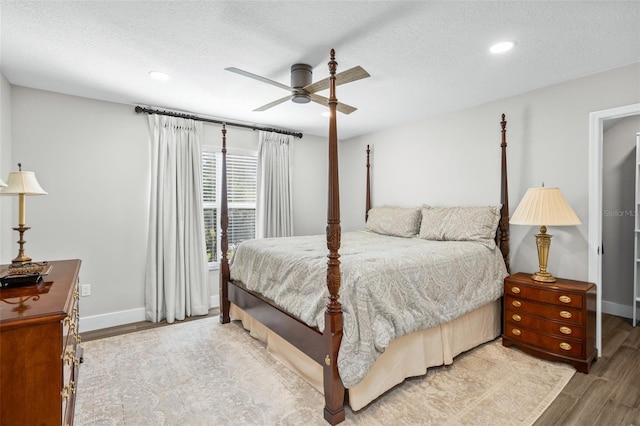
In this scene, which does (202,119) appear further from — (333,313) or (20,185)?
(333,313)

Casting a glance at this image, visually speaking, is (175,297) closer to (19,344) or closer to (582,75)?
(19,344)

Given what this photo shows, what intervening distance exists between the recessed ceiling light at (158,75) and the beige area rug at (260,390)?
240 centimetres

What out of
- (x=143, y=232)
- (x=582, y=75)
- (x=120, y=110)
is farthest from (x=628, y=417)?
(x=120, y=110)

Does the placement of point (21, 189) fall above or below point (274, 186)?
below

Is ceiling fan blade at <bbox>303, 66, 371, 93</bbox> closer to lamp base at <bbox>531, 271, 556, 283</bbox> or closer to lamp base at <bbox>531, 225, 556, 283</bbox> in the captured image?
lamp base at <bbox>531, 225, 556, 283</bbox>

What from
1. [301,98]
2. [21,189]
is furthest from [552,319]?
[21,189]

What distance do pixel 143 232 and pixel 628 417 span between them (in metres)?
4.32

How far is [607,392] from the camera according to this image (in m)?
2.09

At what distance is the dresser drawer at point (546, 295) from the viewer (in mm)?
2376

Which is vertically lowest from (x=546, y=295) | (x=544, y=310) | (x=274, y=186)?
(x=544, y=310)

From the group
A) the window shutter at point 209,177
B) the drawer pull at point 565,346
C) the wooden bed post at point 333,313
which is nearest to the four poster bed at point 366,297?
the wooden bed post at point 333,313

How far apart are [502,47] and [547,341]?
231 centimetres

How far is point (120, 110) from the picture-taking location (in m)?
3.39

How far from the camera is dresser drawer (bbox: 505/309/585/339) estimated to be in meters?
2.37
